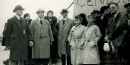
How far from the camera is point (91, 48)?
27.5 ft

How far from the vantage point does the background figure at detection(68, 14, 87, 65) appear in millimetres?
8523

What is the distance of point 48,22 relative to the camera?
887 centimetres

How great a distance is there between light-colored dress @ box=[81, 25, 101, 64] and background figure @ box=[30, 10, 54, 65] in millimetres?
894

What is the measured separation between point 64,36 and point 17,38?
1.11m

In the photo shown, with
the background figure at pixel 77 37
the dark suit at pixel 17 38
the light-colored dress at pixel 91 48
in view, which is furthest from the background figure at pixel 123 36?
the dark suit at pixel 17 38

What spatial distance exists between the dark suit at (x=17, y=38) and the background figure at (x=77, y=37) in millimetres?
1093

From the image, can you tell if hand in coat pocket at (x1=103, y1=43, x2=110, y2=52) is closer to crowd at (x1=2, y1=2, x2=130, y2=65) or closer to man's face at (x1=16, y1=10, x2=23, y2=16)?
crowd at (x1=2, y1=2, x2=130, y2=65)

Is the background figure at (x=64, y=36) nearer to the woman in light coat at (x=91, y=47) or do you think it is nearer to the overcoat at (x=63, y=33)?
the overcoat at (x=63, y=33)

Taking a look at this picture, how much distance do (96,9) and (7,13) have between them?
213 centimetres

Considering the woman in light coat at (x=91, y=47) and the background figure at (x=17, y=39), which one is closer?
the woman in light coat at (x=91, y=47)

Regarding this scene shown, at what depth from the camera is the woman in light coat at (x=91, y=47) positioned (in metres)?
8.36

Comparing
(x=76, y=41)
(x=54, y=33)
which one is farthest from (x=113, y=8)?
(x=54, y=33)

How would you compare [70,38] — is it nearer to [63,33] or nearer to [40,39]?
[63,33]

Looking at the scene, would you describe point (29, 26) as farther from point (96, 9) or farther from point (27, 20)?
point (96, 9)
